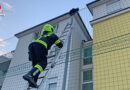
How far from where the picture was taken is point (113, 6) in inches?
328

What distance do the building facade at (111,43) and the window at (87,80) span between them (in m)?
0.98

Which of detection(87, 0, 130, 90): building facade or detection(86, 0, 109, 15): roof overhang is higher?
detection(86, 0, 109, 15): roof overhang

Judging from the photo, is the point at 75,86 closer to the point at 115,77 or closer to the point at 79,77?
the point at 79,77

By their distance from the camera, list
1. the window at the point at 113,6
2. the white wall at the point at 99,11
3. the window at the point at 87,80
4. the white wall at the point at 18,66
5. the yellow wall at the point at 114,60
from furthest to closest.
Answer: the white wall at the point at 99,11 → the window at the point at 113,6 → the white wall at the point at 18,66 → the window at the point at 87,80 → the yellow wall at the point at 114,60

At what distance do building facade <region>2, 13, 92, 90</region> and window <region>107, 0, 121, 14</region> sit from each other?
1907 mm

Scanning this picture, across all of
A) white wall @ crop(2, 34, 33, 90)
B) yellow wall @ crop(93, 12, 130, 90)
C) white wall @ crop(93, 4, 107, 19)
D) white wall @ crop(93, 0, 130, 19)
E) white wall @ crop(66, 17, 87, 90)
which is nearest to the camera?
yellow wall @ crop(93, 12, 130, 90)

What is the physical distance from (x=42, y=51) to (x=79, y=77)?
4726 mm

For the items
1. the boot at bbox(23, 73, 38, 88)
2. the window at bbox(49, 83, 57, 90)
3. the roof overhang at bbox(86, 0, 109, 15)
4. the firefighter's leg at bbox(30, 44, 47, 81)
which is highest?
the roof overhang at bbox(86, 0, 109, 15)

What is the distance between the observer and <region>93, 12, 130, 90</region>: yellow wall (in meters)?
5.37

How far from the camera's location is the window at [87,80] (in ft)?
22.6

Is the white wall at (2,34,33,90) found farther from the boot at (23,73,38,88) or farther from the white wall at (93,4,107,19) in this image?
the white wall at (93,4,107,19)

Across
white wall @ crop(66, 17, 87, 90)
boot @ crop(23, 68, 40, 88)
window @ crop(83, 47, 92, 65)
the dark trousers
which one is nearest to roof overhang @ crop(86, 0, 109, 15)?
white wall @ crop(66, 17, 87, 90)

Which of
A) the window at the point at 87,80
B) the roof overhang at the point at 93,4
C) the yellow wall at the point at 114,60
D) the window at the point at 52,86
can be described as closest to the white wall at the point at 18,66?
the window at the point at 52,86

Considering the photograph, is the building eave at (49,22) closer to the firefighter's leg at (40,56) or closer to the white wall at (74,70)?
the white wall at (74,70)
